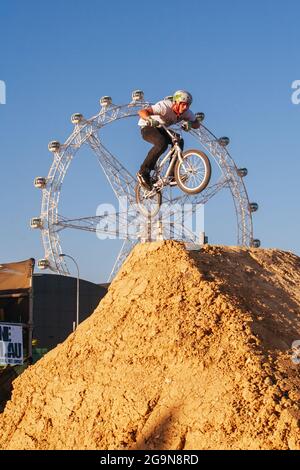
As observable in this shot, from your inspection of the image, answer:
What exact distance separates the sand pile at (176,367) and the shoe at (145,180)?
1.86m

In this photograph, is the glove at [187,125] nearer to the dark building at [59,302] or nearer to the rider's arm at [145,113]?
the rider's arm at [145,113]

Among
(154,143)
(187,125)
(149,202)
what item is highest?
(187,125)

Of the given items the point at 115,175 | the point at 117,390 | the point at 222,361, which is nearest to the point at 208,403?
the point at 222,361

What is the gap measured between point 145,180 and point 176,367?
182 inches

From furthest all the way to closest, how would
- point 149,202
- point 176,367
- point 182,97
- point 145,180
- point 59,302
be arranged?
point 59,302, point 149,202, point 145,180, point 182,97, point 176,367

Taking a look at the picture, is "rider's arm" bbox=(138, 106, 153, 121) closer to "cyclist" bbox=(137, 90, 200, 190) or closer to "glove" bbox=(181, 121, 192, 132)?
"cyclist" bbox=(137, 90, 200, 190)

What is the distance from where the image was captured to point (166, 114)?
12922 millimetres

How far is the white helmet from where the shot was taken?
41.3 ft

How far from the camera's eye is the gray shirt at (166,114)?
1288cm

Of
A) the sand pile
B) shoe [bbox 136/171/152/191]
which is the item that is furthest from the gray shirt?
the sand pile

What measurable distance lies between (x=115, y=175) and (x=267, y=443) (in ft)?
120

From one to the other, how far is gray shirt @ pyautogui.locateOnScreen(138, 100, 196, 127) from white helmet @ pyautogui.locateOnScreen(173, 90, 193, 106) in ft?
0.74

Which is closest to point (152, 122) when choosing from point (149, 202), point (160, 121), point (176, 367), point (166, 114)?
point (160, 121)

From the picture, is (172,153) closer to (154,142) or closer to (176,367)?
(154,142)
